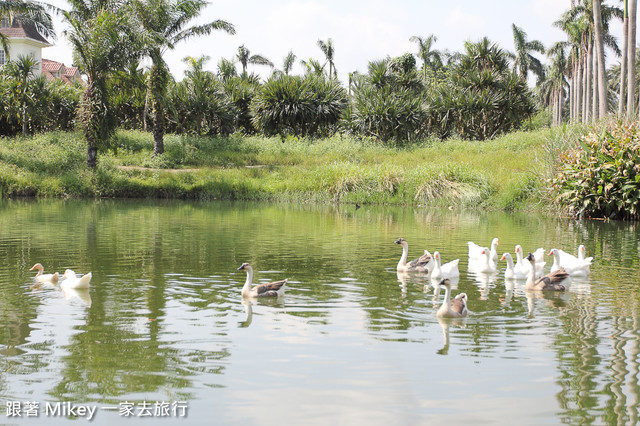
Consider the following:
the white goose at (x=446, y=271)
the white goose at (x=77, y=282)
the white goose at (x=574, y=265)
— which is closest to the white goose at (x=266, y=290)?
the white goose at (x=77, y=282)

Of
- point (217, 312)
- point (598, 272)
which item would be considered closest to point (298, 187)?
point (598, 272)

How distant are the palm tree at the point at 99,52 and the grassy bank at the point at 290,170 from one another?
9.99ft

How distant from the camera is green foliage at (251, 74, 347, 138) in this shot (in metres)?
51.7

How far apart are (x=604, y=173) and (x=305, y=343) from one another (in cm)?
2234

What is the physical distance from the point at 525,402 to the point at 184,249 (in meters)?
12.2

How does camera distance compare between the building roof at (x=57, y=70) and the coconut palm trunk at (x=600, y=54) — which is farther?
the building roof at (x=57, y=70)

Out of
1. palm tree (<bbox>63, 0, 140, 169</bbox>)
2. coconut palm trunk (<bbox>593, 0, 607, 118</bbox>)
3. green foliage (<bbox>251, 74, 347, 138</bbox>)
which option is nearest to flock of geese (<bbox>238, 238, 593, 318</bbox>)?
coconut palm trunk (<bbox>593, 0, 607, 118</bbox>)

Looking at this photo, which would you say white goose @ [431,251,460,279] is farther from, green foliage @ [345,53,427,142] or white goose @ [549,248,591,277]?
green foliage @ [345,53,427,142]

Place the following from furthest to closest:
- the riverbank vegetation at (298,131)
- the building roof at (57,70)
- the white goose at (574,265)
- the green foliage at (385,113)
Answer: the building roof at (57,70) → the green foliage at (385,113) → the riverbank vegetation at (298,131) → the white goose at (574,265)

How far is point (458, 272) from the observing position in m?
13.1

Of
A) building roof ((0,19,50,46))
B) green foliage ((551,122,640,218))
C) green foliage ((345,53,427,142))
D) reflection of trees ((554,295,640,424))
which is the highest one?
building roof ((0,19,50,46))

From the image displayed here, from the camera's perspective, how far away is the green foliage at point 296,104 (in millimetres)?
51656

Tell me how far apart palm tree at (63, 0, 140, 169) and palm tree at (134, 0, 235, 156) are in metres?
1.30

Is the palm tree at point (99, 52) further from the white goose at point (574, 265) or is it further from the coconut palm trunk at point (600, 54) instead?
the white goose at point (574, 265)
